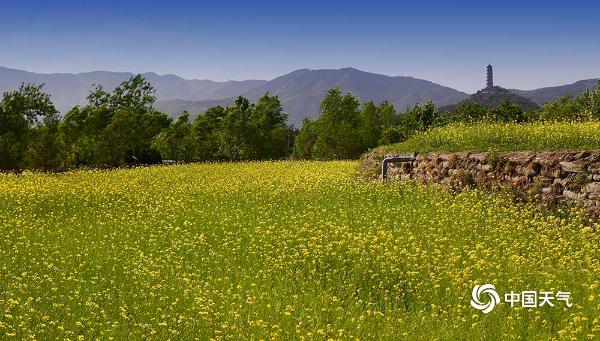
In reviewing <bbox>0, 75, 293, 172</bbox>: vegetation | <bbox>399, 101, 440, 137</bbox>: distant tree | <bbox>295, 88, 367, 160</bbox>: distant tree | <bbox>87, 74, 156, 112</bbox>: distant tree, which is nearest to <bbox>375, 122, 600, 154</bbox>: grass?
<bbox>0, 75, 293, 172</bbox>: vegetation

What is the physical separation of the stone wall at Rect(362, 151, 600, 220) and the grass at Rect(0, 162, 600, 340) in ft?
2.12

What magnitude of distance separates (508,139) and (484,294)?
11.8m

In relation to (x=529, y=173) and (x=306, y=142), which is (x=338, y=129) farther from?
(x=529, y=173)

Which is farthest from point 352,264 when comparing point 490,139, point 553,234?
point 490,139

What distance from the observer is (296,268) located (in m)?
10.7

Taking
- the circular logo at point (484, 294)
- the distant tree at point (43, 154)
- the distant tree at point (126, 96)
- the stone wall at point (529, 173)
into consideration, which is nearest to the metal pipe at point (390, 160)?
the stone wall at point (529, 173)

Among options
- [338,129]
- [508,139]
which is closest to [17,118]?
[338,129]

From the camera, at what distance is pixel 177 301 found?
8.57 metres

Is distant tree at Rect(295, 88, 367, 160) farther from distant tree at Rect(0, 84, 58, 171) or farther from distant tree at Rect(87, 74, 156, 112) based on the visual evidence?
distant tree at Rect(0, 84, 58, 171)

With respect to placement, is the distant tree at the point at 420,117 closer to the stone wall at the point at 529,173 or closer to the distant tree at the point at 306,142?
the distant tree at the point at 306,142

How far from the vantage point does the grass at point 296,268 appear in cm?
769

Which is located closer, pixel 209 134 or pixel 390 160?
pixel 390 160

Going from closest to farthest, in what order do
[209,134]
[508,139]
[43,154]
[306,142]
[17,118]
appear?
[508,139]
[43,154]
[17,118]
[209,134]
[306,142]

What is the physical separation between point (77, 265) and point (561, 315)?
28.2ft
